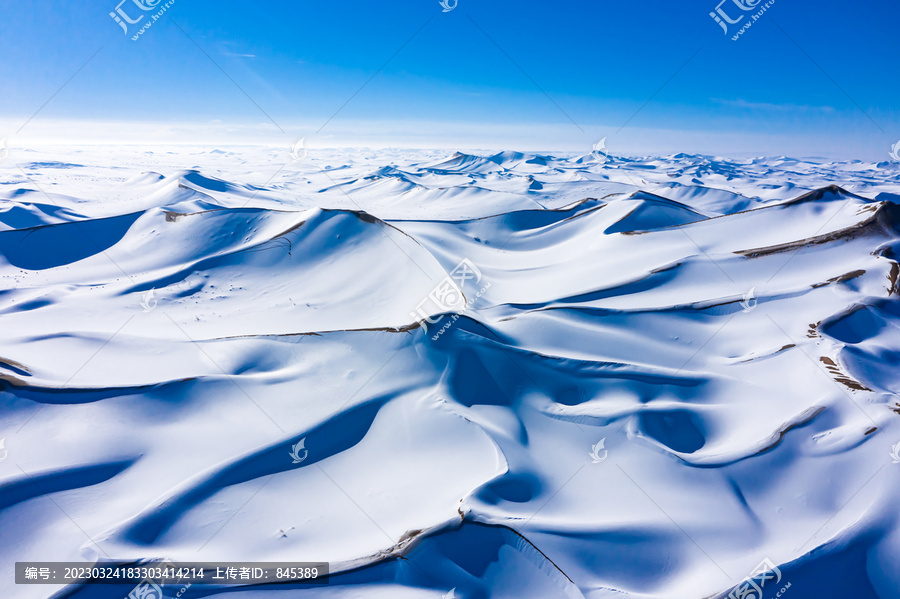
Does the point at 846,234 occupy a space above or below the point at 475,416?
above

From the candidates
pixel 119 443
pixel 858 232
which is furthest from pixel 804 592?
pixel 858 232

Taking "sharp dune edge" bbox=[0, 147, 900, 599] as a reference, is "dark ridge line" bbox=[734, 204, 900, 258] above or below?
above

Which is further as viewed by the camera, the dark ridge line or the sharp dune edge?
the dark ridge line

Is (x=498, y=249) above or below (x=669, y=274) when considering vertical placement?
above

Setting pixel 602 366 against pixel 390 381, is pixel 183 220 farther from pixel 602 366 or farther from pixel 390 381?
pixel 602 366

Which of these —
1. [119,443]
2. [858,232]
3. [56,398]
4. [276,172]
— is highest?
[276,172]

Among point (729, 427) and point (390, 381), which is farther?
point (390, 381)

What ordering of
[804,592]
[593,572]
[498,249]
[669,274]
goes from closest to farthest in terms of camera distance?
[804,592], [593,572], [669,274], [498,249]

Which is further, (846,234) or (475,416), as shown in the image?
(846,234)
